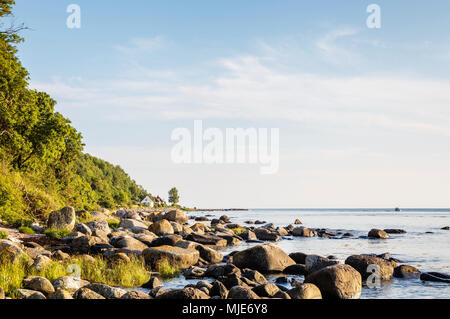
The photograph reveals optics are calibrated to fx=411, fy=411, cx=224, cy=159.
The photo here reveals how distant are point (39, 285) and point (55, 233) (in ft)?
50.7

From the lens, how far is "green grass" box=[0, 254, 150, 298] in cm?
1236

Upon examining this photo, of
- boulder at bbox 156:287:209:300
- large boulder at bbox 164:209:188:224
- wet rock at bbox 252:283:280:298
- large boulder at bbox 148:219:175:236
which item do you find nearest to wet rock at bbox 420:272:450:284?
wet rock at bbox 252:283:280:298

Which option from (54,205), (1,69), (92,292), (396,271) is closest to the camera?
(92,292)

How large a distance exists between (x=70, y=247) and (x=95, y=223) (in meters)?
8.54

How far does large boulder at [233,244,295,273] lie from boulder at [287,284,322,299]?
581cm

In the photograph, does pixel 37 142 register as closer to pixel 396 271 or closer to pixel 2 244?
pixel 2 244

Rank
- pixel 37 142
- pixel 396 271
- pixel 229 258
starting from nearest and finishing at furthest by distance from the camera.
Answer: pixel 396 271, pixel 229 258, pixel 37 142

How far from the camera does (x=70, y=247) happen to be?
2194 cm

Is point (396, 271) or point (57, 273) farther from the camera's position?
point (396, 271)

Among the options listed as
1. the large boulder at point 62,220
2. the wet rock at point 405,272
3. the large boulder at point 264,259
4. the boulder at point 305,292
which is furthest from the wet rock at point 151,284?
the large boulder at point 62,220
